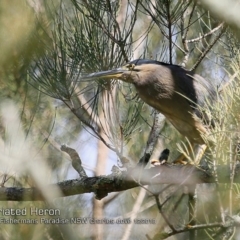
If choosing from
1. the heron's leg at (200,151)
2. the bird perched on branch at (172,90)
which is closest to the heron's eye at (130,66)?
the bird perched on branch at (172,90)

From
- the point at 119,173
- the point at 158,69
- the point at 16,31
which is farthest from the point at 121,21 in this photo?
the point at 16,31

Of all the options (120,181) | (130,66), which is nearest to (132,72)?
(130,66)

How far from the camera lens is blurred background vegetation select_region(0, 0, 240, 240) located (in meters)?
0.95

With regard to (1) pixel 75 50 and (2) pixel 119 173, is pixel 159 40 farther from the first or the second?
(2) pixel 119 173

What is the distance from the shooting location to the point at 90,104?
1997mm

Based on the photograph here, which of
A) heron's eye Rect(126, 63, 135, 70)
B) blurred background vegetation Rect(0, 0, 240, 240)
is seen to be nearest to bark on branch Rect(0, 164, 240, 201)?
blurred background vegetation Rect(0, 0, 240, 240)

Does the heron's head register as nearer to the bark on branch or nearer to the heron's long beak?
the heron's long beak

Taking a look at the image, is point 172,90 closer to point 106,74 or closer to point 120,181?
point 106,74

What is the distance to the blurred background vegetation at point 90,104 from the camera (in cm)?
95

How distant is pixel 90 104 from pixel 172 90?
35cm

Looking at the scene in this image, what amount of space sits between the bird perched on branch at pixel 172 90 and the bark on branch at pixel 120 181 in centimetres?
30

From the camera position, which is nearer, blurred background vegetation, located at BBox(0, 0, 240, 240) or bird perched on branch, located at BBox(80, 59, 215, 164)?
blurred background vegetation, located at BBox(0, 0, 240, 240)

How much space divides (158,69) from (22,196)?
2.83 feet

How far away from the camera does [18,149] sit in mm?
1134
